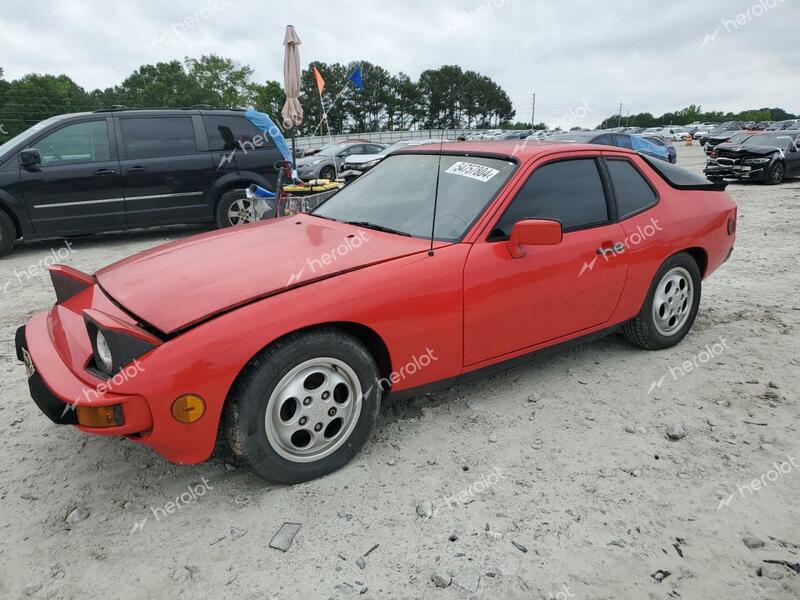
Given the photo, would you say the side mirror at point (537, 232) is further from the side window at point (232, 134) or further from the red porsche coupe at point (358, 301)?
the side window at point (232, 134)

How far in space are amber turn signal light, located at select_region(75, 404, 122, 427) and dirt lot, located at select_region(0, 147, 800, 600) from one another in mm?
509

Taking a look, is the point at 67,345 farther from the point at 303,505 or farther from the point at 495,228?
the point at 495,228

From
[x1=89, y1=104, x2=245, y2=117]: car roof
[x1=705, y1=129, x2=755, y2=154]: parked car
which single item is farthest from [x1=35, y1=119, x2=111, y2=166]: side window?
[x1=705, y1=129, x2=755, y2=154]: parked car

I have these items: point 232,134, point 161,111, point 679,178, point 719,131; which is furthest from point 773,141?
point 719,131

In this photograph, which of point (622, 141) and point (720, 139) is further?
point (720, 139)

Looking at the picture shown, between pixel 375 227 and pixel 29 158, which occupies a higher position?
pixel 29 158

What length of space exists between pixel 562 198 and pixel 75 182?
6.45 meters

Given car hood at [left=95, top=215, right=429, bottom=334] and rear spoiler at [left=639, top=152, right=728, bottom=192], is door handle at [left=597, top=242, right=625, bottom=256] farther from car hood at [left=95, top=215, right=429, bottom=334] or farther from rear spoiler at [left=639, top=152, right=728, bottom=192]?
car hood at [left=95, top=215, right=429, bottom=334]

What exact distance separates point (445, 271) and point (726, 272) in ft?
15.0

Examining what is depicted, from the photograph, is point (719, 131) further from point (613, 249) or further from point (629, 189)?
point (613, 249)

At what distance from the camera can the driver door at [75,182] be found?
22.6 feet

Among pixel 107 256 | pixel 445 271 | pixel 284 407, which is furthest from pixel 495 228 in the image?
pixel 107 256

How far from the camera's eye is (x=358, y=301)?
2.40m

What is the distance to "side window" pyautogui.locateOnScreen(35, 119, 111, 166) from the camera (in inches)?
275
